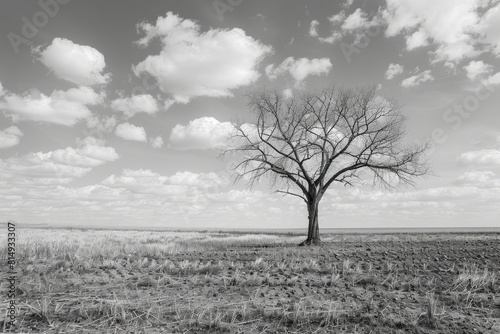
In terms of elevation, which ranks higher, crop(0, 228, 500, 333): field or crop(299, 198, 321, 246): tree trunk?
crop(299, 198, 321, 246): tree trunk

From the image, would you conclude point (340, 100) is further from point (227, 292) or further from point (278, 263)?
point (227, 292)

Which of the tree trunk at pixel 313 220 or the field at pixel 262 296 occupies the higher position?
the tree trunk at pixel 313 220

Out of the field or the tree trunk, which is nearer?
the field

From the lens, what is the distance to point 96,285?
352 inches

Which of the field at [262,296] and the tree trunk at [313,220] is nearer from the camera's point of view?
the field at [262,296]

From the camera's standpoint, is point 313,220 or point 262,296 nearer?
point 262,296

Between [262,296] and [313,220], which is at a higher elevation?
[313,220]

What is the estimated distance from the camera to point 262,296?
797 centimetres

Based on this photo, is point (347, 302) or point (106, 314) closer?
point (106, 314)

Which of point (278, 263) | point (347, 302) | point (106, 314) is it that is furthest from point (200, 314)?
point (278, 263)

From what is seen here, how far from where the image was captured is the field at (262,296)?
6.42 metres

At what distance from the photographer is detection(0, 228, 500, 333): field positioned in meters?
6.42

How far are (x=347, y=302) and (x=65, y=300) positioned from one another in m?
5.40

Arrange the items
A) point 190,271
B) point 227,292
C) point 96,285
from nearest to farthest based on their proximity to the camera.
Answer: point 227,292 → point 96,285 → point 190,271
